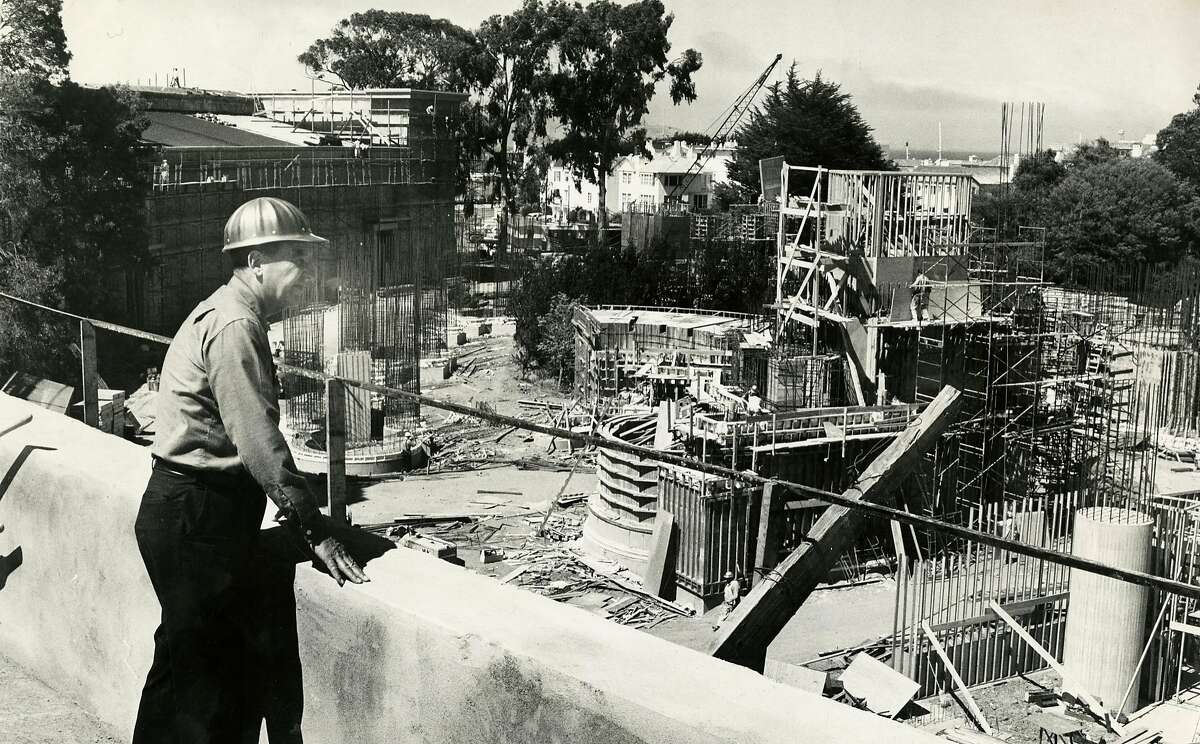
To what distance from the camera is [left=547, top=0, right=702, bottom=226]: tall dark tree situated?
34.5 metres

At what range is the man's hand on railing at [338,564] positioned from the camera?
2453 mm

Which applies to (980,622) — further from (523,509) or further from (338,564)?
(338,564)

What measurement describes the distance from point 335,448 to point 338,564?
52cm

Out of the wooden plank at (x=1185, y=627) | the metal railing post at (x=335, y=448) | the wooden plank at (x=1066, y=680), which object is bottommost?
the wooden plank at (x=1066, y=680)

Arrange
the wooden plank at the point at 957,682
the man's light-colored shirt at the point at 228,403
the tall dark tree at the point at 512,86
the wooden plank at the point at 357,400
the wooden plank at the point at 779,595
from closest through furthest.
A: the man's light-colored shirt at the point at 228,403, the wooden plank at the point at 779,595, the wooden plank at the point at 957,682, the wooden plank at the point at 357,400, the tall dark tree at the point at 512,86

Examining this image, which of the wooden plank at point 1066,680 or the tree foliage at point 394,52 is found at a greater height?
the tree foliage at point 394,52

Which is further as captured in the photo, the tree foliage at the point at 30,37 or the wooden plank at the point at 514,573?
the tree foliage at the point at 30,37

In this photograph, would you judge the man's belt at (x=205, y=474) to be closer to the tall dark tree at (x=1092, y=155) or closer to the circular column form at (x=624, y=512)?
the circular column form at (x=624, y=512)

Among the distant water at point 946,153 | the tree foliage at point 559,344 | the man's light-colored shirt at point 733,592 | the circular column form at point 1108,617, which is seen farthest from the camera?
the distant water at point 946,153

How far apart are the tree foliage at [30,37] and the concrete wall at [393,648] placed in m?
15.0

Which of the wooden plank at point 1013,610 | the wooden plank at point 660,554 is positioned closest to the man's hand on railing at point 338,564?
the wooden plank at point 1013,610

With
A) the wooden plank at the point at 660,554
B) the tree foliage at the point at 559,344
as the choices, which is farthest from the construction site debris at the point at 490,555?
the tree foliage at the point at 559,344

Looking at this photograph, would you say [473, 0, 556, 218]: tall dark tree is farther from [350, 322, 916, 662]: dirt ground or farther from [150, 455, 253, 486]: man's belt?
[150, 455, 253, 486]: man's belt

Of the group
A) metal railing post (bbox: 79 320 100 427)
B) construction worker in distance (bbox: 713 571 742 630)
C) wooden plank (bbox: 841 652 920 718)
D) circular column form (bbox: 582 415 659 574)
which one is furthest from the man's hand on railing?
circular column form (bbox: 582 415 659 574)
